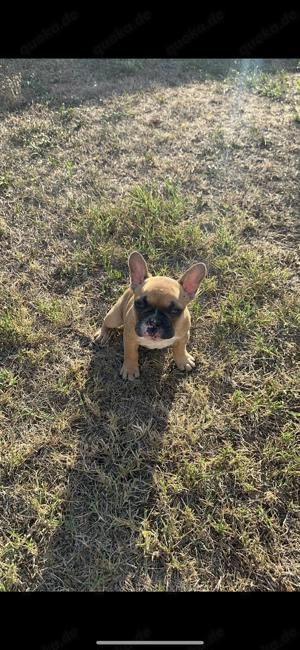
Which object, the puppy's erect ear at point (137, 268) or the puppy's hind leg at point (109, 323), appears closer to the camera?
the puppy's erect ear at point (137, 268)

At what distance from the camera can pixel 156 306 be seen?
2.85 m

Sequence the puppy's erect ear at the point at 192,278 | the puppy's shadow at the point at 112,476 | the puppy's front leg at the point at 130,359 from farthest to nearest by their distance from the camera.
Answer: the puppy's front leg at the point at 130,359 → the puppy's erect ear at the point at 192,278 → the puppy's shadow at the point at 112,476

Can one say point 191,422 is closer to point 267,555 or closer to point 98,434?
point 98,434

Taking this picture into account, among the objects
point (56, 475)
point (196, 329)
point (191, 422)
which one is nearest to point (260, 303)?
point (196, 329)

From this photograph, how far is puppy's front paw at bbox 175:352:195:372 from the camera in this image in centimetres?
353

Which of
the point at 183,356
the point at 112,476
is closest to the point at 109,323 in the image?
the point at 183,356

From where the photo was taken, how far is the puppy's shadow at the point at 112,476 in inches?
107

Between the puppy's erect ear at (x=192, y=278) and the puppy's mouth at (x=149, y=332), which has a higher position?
the puppy's erect ear at (x=192, y=278)

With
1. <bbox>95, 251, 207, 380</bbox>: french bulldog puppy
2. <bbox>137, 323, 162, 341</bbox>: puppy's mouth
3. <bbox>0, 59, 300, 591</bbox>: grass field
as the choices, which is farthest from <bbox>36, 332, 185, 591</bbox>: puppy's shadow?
<bbox>137, 323, 162, 341</bbox>: puppy's mouth

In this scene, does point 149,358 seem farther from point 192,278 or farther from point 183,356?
point 192,278

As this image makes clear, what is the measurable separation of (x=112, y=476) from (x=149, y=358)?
97 centimetres

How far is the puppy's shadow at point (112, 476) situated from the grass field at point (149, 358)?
0.04 feet

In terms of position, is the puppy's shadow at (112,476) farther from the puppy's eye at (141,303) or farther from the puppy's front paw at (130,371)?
the puppy's eye at (141,303)

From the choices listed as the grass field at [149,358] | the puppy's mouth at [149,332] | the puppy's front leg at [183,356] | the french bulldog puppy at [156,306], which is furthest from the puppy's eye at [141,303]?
the grass field at [149,358]
